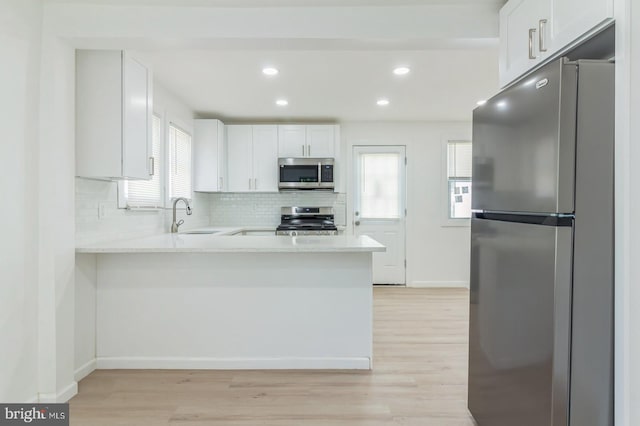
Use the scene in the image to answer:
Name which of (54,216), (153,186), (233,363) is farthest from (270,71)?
(233,363)

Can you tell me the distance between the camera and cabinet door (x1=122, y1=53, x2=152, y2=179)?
2566 millimetres

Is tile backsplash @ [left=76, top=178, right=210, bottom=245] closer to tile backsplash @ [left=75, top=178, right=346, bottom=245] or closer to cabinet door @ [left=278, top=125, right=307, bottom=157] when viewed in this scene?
tile backsplash @ [left=75, top=178, right=346, bottom=245]

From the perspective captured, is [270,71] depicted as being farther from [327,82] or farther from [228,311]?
[228,311]

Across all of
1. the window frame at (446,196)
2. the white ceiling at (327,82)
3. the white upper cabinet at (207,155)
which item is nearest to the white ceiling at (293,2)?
the white ceiling at (327,82)

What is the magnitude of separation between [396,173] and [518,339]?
4.15m

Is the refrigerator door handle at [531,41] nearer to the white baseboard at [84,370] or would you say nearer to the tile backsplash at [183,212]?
the tile backsplash at [183,212]

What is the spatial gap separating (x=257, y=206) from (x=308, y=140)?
121 centimetres

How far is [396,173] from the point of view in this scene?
219 inches

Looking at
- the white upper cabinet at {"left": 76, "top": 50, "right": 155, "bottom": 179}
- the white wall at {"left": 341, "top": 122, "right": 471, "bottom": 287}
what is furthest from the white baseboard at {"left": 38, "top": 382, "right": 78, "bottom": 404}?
the white wall at {"left": 341, "top": 122, "right": 471, "bottom": 287}

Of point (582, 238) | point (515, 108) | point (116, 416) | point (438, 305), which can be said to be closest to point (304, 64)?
point (515, 108)

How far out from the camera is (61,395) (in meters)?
2.26

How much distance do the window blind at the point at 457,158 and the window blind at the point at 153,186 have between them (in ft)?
12.5

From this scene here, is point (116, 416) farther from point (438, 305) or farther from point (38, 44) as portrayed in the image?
point (438, 305)

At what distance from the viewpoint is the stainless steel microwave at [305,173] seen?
508 cm
